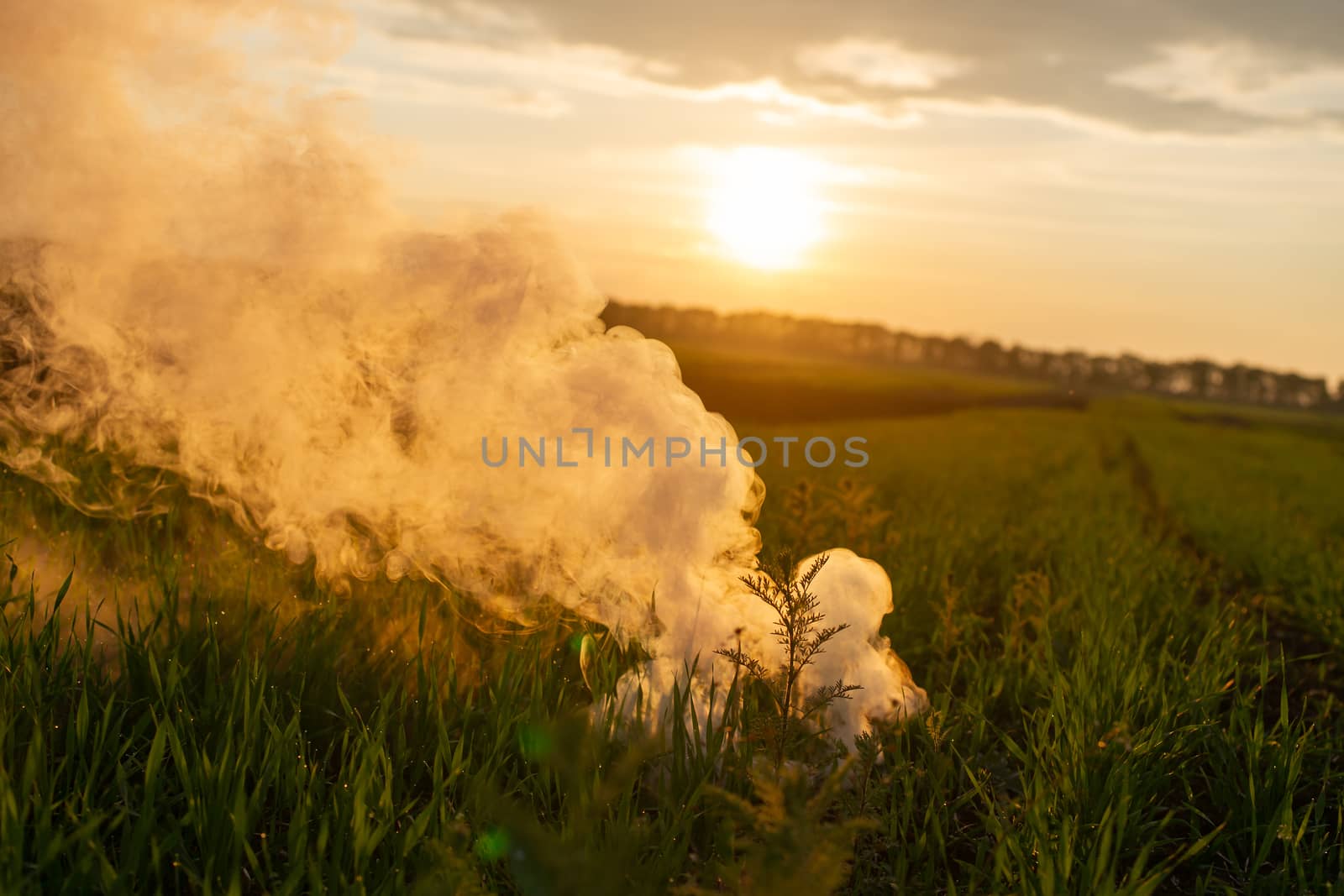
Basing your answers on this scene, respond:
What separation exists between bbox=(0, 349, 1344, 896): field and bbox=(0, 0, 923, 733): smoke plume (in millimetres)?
235

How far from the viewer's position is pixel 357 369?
13.4 feet

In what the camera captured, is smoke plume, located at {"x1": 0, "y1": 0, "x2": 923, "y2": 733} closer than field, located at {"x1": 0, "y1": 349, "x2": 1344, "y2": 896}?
No

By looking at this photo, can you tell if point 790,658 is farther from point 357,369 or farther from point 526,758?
point 357,369

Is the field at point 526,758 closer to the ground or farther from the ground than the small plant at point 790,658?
closer to the ground

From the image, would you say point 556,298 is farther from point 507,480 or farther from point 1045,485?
point 1045,485

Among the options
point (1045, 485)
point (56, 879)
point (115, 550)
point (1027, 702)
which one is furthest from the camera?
point (1045, 485)

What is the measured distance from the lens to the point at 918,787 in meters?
2.96

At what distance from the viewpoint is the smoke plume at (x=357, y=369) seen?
131 inches

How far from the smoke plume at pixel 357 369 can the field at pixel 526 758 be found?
0.24m

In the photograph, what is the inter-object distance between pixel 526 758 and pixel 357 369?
2.17 meters

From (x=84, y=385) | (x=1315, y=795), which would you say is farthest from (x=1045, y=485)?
(x=84, y=385)

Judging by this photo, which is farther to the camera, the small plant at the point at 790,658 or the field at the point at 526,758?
the small plant at the point at 790,658

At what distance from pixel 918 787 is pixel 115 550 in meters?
3.78

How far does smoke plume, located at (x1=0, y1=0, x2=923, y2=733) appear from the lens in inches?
131
